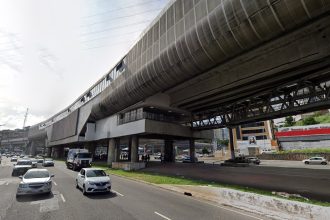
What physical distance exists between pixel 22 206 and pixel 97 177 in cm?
454

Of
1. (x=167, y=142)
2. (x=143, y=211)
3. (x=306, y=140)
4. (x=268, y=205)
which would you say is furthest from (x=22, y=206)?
(x=306, y=140)

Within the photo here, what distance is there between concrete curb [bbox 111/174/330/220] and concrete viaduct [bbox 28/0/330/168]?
11.8m

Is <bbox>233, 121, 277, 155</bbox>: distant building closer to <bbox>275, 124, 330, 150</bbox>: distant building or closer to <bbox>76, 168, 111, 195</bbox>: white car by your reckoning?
Answer: <bbox>275, 124, 330, 150</bbox>: distant building

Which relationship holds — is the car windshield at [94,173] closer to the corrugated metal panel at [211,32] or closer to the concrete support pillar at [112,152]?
the corrugated metal panel at [211,32]

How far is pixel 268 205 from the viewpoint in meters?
10.5

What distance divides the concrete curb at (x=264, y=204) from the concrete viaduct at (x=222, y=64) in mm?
11765

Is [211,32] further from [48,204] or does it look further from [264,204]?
[48,204]

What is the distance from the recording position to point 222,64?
22.0 meters

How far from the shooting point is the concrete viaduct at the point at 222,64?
15664mm

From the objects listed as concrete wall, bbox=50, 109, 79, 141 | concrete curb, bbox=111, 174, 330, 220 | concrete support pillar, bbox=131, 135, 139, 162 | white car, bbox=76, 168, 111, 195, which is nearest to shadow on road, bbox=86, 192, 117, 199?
white car, bbox=76, 168, 111, 195

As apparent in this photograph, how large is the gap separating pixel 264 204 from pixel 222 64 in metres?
14.8

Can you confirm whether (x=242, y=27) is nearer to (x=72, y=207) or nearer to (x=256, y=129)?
(x=72, y=207)

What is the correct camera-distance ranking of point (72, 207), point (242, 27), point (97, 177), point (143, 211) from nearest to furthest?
point (143, 211)
point (72, 207)
point (97, 177)
point (242, 27)

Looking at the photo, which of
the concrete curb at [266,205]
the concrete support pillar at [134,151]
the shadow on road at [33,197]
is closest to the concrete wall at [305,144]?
the concrete support pillar at [134,151]
